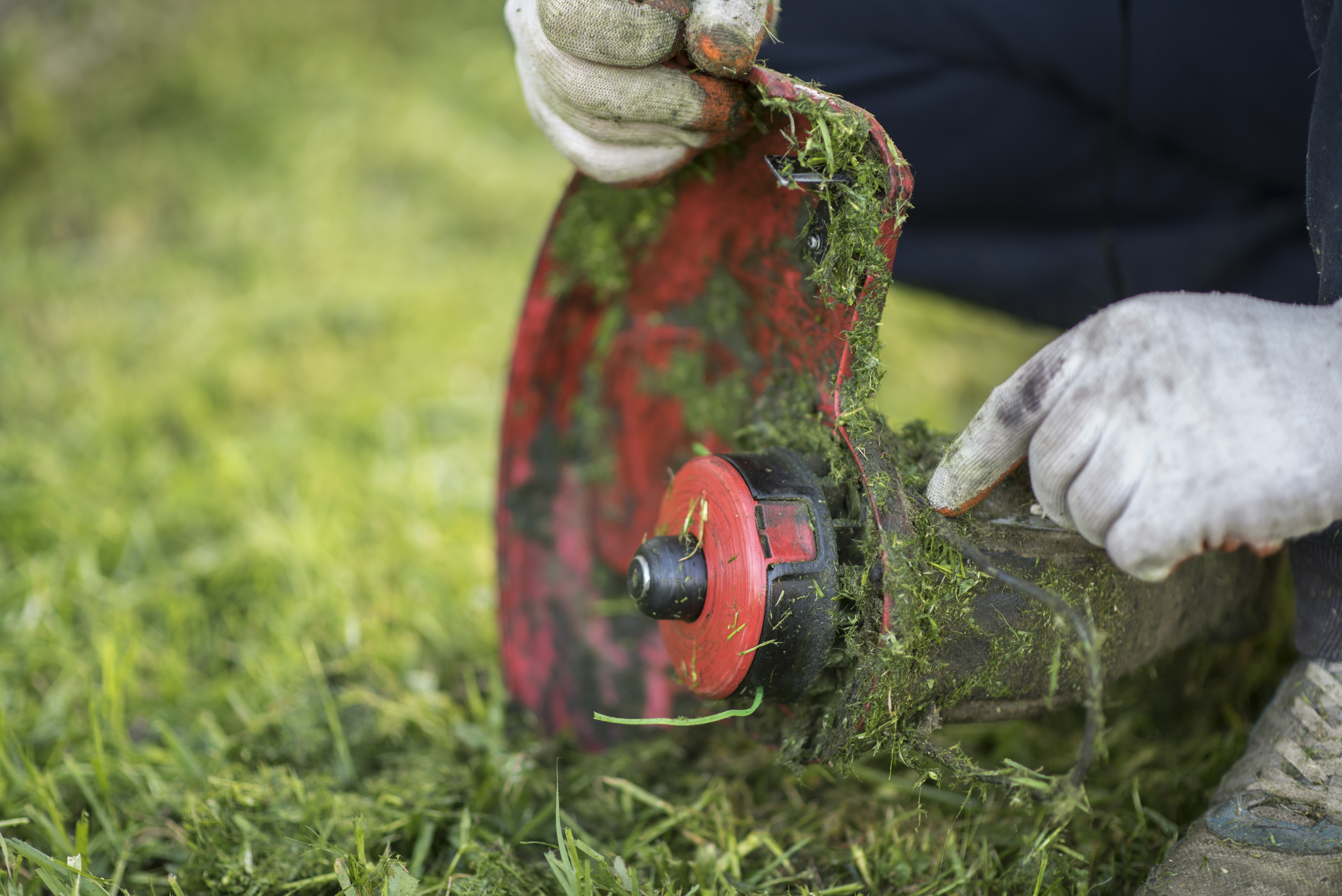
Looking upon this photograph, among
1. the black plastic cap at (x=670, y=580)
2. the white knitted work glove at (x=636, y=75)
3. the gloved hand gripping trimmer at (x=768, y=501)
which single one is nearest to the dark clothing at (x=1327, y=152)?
the gloved hand gripping trimmer at (x=768, y=501)

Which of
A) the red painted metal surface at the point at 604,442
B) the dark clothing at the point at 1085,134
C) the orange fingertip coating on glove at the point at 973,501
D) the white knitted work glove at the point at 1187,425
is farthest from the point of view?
the dark clothing at the point at 1085,134

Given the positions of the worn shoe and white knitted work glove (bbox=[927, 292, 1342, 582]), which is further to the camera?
the worn shoe

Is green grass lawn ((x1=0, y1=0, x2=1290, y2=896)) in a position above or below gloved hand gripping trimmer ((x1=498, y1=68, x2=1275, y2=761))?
below

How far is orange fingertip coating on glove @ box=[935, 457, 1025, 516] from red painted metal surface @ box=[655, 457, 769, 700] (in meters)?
0.20

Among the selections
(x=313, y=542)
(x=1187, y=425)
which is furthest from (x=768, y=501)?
(x=313, y=542)

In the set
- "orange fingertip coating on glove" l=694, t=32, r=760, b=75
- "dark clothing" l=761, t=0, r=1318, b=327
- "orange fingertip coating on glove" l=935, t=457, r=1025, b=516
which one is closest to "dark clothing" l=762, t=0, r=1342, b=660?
"dark clothing" l=761, t=0, r=1318, b=327

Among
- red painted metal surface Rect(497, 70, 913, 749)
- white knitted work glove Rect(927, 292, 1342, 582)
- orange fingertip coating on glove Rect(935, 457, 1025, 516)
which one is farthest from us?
red painted metal surface Rect(497, 70, 913, 749)

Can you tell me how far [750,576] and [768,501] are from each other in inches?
3.2

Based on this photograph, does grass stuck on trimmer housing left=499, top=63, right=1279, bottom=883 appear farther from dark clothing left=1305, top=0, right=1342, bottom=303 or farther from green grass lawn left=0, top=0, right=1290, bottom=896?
dark clothing left=1305, top=0, right=1342, bottom=303

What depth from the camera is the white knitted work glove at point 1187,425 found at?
2.47ft

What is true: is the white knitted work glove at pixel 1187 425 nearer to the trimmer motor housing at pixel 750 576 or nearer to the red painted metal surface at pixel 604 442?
the trimmer motor housing at pixel 750 576

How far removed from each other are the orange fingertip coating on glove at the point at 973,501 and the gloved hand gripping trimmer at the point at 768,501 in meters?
0.02

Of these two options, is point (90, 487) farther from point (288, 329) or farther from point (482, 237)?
point (482, 237)

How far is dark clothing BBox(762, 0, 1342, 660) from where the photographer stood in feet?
4.97
